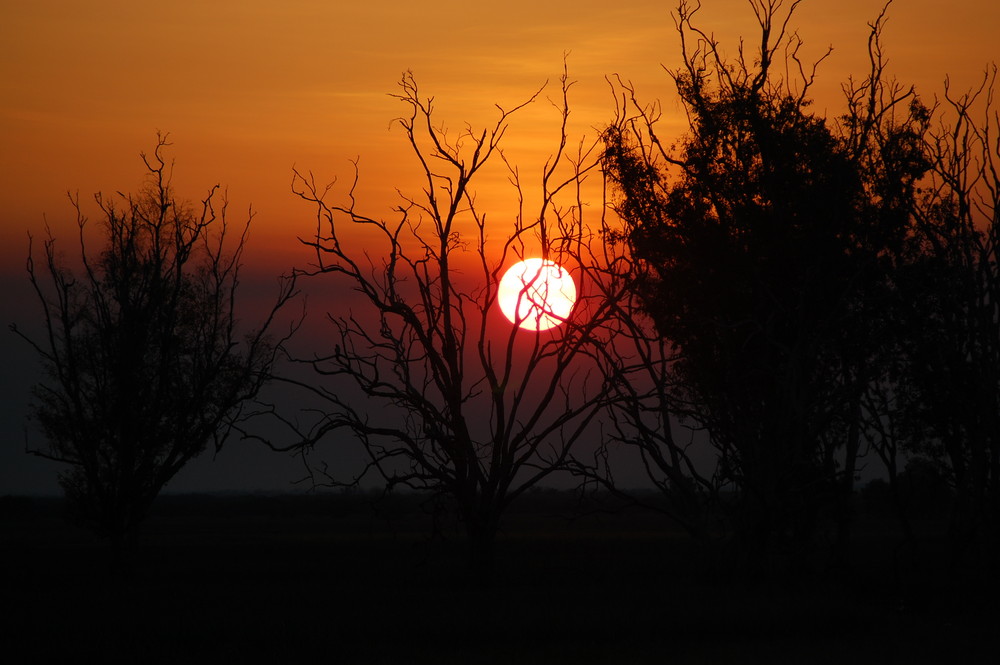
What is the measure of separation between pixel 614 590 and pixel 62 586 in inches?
561

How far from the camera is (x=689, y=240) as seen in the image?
30.1 meters

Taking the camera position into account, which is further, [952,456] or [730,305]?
[952,456]

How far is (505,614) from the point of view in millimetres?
19672

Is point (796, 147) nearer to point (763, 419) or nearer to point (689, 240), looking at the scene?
point (689, 240)

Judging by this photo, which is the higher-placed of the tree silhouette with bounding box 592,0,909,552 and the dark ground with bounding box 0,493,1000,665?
the tree silhouette with bounding box 592,0,909,552

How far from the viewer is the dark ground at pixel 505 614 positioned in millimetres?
16359

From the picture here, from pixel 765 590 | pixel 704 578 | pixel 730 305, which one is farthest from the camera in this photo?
pixel 730 305

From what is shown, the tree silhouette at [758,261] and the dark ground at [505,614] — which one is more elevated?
the tree silhouette at [758,261]

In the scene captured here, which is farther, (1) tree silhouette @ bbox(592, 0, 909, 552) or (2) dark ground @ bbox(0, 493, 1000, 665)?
(1) tree silhouette @ bbox(592, 0, 909, 552)

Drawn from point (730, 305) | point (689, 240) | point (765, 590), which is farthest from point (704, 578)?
point (689, 240)

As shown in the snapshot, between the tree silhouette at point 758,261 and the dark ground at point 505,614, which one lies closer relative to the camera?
the dark ground at point 505,614

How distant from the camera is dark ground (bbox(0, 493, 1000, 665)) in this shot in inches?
644

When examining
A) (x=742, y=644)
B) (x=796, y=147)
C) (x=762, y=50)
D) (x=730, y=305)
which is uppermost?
(x=762, y=50)

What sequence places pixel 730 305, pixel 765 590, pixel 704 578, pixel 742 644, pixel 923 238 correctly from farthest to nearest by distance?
pixel 923 238
pixel 730 305
pixel 704 578
pixel 765 590
pixel 742 644
